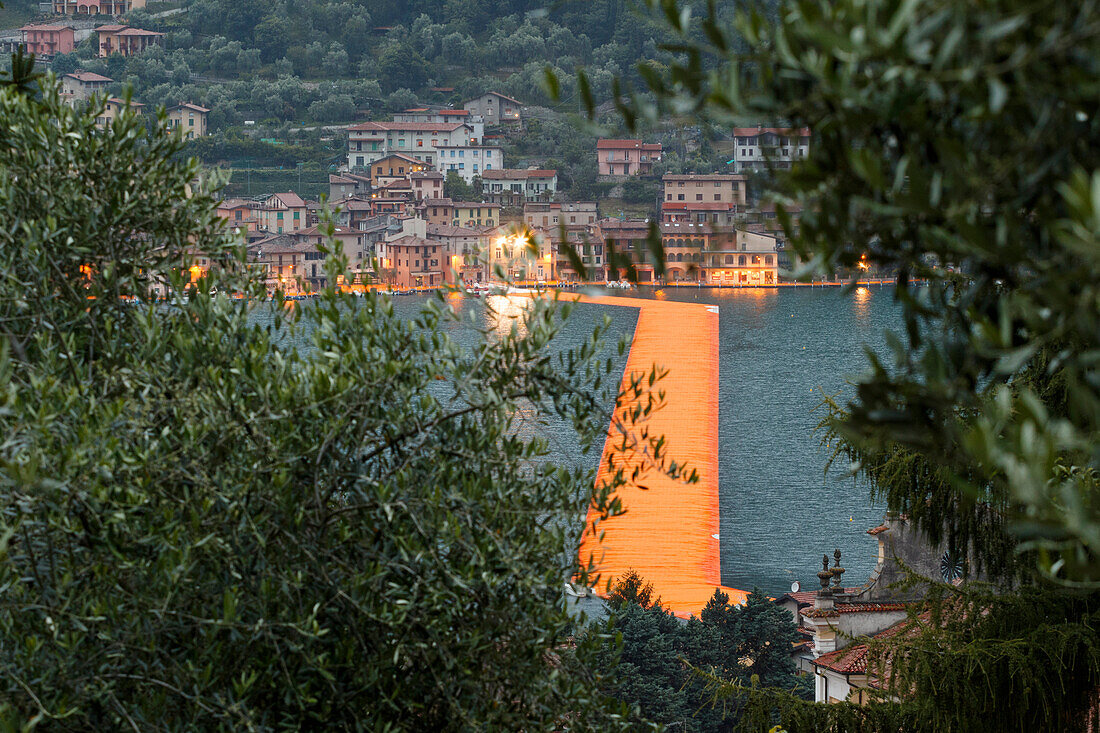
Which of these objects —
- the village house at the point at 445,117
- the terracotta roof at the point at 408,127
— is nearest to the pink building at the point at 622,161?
the village house at the point at 445,117

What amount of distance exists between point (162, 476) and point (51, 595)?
0.48 metres

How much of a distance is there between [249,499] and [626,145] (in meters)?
98.3

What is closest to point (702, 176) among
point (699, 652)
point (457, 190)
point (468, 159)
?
point (457, 190)

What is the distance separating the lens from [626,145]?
100 m

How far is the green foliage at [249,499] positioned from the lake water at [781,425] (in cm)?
405

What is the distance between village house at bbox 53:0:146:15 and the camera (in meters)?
136

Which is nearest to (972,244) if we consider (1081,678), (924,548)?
(1081,678)

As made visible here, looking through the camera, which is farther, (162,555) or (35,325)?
(35,325)

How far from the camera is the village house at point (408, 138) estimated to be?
104 meters

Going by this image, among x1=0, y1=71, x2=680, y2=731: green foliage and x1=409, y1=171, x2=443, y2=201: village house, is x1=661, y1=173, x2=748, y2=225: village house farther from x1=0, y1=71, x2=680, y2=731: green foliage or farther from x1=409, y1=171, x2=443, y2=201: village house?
x1=0, y1=71, x2=680, y2=731: green foliage

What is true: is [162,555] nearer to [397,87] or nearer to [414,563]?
[414,563]

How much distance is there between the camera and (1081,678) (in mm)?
6203

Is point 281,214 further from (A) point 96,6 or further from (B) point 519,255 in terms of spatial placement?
(B) point 519,255

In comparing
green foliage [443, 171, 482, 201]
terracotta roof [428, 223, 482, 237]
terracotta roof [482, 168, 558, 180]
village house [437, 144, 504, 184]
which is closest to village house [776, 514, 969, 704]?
terracotta roof [428, 223, 482, 237]
